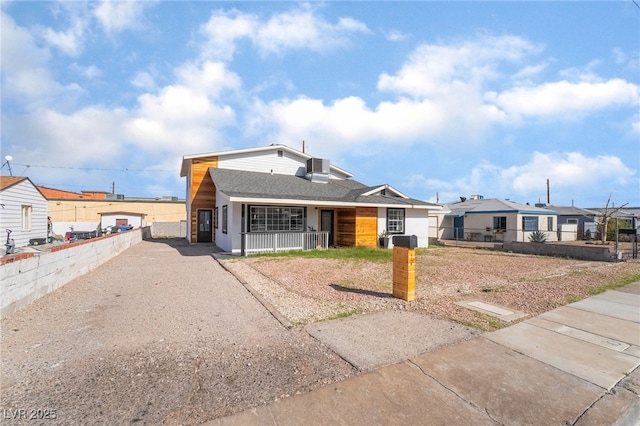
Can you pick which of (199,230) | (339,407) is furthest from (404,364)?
(199,230)

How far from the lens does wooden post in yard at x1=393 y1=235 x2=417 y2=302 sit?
6199 millimetres

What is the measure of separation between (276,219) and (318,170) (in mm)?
6220

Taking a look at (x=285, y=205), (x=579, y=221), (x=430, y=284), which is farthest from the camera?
(x=579, y=221)

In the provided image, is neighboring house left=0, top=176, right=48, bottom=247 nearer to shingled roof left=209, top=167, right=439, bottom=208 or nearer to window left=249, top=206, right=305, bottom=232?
shingled roof left=209, top=167, right=439, bottom=208

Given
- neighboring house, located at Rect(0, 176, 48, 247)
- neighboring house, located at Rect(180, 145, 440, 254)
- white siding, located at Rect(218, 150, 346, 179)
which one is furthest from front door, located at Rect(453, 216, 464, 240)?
neighboring house, located at Rect(0, 176, 48, 247)

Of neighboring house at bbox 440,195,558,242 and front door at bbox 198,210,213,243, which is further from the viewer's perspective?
neighboring house at bbox 440,195,558,242

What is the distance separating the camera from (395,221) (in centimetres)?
1788

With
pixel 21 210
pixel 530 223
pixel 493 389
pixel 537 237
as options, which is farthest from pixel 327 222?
pixel 21 210

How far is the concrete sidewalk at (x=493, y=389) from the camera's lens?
2629 mm

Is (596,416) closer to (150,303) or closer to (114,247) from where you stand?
(150,303)

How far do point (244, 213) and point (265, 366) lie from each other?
10.8 metres

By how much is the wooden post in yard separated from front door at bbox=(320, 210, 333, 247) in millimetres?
10482

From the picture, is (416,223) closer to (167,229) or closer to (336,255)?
(336,255)

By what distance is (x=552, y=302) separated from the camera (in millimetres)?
6277
